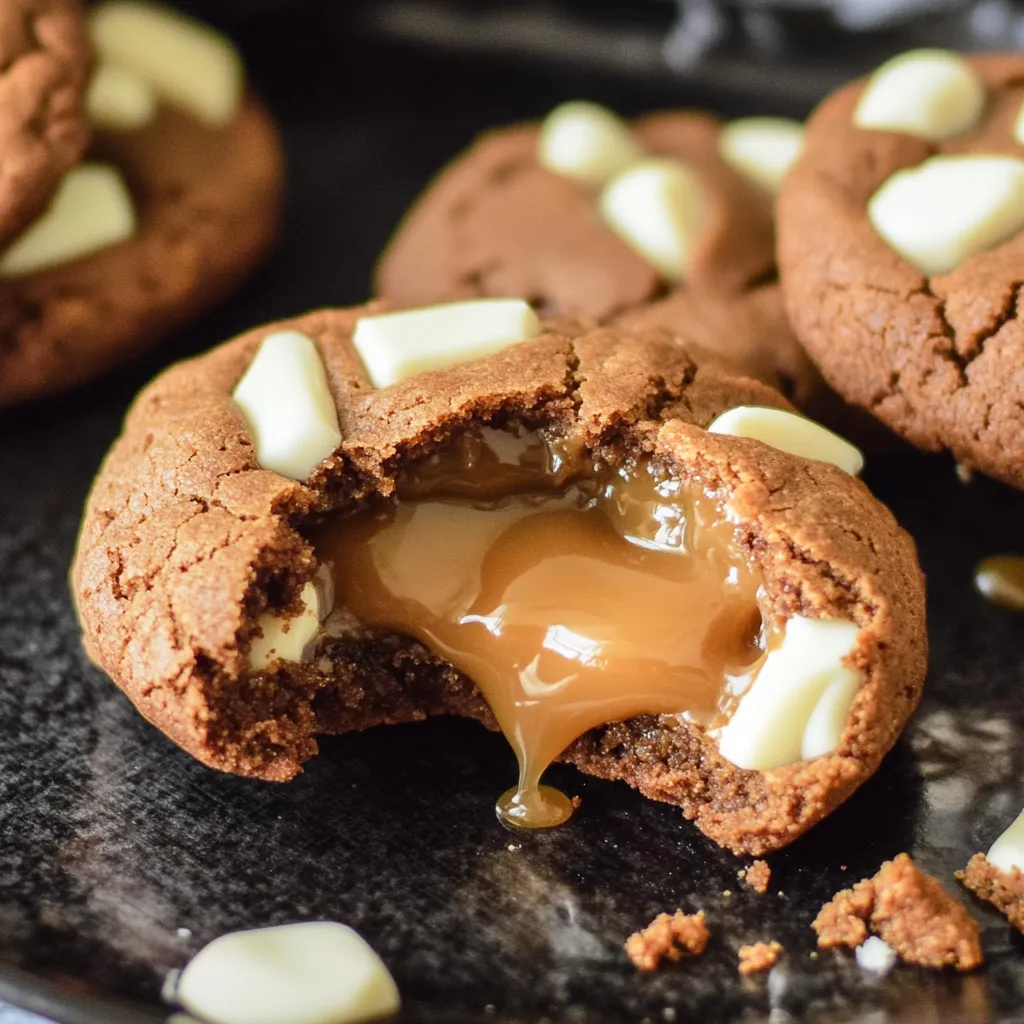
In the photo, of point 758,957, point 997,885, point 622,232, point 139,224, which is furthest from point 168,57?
point 997,885

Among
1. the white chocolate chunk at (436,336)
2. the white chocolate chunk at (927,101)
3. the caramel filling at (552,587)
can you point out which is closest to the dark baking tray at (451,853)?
the caramel filling at (552,587)

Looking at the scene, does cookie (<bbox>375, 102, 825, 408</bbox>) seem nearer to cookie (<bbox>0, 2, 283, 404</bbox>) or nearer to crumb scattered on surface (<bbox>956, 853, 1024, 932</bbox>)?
cookie (<bbox>0, 2, 283, 404</bbox>)

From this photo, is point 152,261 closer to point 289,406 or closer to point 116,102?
point 116,102

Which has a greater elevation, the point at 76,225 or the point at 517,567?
the point at 76,225

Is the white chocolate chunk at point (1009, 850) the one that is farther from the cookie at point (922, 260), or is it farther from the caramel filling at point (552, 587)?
the cookie at point (922, 260)

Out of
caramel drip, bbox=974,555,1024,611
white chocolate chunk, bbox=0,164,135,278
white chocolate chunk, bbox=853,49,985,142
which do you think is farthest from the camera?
white chocolate chunk, bbox=0,164,135,278

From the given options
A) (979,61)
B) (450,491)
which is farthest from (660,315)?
(979,61)

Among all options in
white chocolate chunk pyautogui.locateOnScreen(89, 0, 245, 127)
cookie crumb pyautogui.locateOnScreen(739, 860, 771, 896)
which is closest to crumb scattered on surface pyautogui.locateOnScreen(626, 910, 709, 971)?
cookie crumb pyautogui.locateOnScreen(739, 860, 771, 896)
